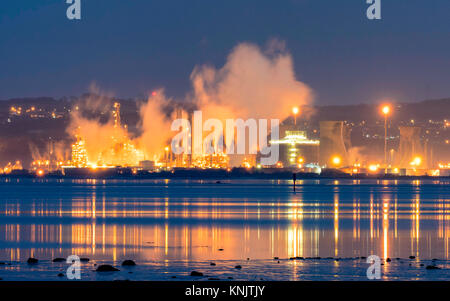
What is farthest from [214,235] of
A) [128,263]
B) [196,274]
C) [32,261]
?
[196,274]

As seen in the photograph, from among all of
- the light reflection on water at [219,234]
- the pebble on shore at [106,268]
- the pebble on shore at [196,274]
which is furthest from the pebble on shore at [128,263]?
the pebble on shore at [196,274]

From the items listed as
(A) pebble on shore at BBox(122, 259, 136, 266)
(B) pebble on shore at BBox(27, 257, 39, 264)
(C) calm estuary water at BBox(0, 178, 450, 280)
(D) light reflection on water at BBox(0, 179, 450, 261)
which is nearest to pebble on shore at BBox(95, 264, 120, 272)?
(A) pebble on shore at BBox(122, 259, 136, 266)

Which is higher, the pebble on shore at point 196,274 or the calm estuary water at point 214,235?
the calm estuary water at point 214,235

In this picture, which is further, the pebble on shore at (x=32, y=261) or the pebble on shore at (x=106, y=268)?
the pebble on shore at (x=32, y=261)

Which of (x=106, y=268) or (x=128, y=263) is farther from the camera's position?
(x=128, y=263)

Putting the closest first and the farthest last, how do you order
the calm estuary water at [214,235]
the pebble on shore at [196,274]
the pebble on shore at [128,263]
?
the pebble on shore at [196,274] → the pebble on shore at [128,263] → the calm estuary water at [214,235]

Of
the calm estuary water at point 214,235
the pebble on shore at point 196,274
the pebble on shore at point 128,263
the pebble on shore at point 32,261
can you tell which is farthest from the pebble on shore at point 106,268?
the pebble on shore at point 32,261

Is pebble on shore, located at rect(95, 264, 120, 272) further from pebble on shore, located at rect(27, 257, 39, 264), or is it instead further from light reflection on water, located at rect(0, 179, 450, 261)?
light reflection on water, located at rect(0, 179, 450, 261)

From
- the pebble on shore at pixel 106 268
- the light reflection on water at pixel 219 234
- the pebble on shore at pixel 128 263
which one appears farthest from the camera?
the light reflection on water at pixel 219 234

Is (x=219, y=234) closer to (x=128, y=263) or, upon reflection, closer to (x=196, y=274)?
(x=128, y=263)

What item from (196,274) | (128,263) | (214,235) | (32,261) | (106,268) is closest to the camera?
(196,274)

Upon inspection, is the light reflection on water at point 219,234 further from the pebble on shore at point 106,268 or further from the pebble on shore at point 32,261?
the pebble on shore at point 106,268

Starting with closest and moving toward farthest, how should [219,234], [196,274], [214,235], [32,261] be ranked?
[196,274] < [32,261] < [214,235] < [219,234]
